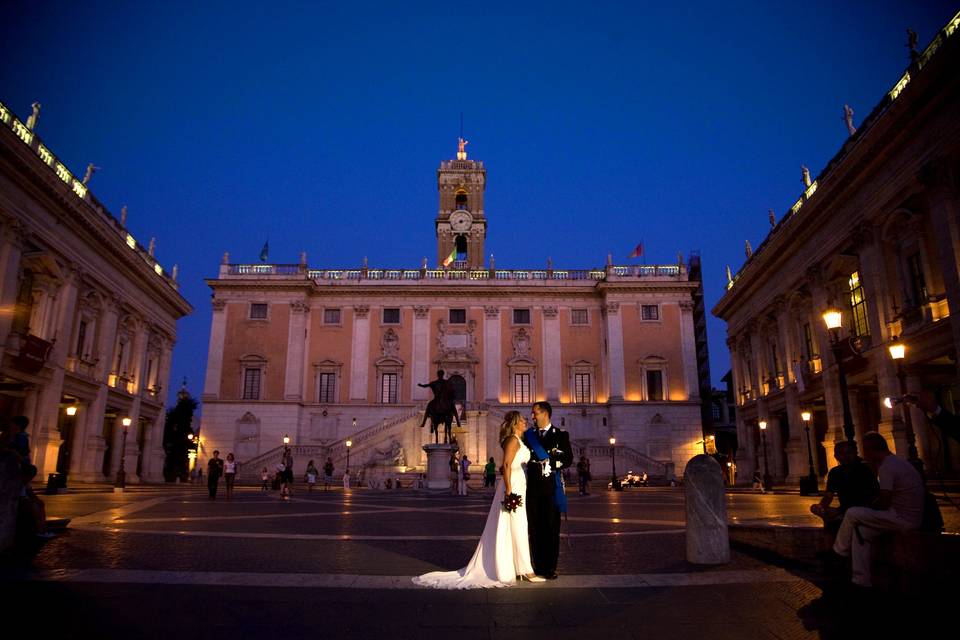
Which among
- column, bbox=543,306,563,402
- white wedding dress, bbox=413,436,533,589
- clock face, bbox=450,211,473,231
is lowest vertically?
white wedding dress, bbox=413,436,533,589

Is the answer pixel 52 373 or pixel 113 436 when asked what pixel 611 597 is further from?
pixel 113 436

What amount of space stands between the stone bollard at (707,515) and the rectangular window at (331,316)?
41794 mm

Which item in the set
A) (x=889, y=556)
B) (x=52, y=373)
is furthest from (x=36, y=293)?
(x=889, y=556)

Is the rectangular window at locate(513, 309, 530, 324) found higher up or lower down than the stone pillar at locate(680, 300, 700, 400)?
higher up

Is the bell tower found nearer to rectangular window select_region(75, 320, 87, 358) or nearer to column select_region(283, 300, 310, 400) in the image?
column select_region(283, 300, 310, 400)

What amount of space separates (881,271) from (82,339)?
3526 centimetres

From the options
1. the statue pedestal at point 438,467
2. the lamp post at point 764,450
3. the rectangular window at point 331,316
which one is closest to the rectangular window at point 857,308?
the lamp post at point 764,450

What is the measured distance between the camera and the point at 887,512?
218 inches

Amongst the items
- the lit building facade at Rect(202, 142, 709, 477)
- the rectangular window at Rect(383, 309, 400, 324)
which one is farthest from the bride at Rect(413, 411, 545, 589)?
the rectangular window at Rect(383, 309, 400, 324)

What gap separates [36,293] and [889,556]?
30.9m

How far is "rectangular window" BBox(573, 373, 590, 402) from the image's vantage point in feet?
149

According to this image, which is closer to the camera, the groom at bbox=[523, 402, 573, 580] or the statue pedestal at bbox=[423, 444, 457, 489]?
the groom at bbox=[523, 402, 573, 580]

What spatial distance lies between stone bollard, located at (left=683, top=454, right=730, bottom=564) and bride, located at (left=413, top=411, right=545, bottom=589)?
2.08 meters

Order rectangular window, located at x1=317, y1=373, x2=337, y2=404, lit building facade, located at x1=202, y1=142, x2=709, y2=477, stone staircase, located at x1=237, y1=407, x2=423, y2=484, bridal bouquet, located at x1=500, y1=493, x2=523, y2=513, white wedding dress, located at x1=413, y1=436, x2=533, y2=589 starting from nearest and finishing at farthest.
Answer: white wedding dress, located at x1=413, y1=436, x2=533, y2=589 → bridal bouquet, located at x1=500, y1=493, x2=523, y2=513 → stone staircase, located at x1=237, y1=407, x2=423, y2=484 → lit building facade, located at x1=202, y1=142, x2=709, y2=477 → rectangular window, located at x1=317, y1=373, x2=337, y2=404
